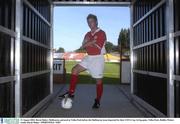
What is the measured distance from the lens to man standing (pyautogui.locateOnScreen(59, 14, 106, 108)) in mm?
7864

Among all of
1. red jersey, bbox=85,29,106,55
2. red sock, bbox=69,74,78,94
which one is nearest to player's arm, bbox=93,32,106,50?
Answer: red jersey, bbox=85,29,106,55

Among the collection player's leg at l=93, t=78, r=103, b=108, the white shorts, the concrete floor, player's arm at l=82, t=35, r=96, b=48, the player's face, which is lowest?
the concrete floor

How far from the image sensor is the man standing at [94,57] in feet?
25.8

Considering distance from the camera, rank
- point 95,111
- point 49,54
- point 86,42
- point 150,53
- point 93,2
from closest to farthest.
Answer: point 95,111 < point 150,53 < point 86,42 < point 93,2 < point 49,54

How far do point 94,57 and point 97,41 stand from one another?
329 mm

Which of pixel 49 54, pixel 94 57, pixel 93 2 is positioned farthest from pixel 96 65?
pixel 49 54

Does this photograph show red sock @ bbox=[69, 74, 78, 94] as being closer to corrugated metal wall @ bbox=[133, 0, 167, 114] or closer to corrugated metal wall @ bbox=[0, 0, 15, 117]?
corrugated metal wall @ bbox=[133, 0, 167, 114]

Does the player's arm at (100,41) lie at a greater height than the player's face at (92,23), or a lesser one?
lesser

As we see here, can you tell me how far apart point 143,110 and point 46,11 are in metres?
3.50

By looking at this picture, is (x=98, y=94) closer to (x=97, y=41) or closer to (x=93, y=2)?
(x=97, y=41)

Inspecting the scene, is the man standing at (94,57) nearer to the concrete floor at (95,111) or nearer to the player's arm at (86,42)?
the player's arm at (86,42)

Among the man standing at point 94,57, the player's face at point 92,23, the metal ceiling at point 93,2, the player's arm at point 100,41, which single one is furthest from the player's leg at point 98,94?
the metal ceiling at point 93,2

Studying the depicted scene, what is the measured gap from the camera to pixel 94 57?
7918mm

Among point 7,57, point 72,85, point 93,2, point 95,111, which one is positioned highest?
point 93,2
